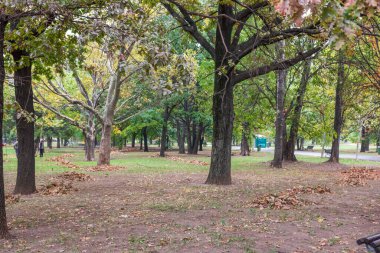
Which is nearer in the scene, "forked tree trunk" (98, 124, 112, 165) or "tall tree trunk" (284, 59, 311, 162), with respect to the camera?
"tall tree trunk" (284, 59, 311, 162)

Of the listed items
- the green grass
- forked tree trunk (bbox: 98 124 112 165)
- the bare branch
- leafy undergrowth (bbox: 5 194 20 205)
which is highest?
the bare branch

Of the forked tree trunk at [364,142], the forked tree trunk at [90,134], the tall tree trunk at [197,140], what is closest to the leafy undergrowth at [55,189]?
the forked tree trunk at [90,134]

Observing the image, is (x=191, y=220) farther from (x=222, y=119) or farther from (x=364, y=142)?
(x=364, y=142)

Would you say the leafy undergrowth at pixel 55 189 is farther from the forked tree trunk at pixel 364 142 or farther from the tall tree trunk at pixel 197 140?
the forked tree trunk at pixel 364 142

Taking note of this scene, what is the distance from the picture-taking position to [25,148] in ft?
34.7

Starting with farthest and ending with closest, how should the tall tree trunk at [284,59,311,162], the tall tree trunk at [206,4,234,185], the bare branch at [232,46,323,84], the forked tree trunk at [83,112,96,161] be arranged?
1. the forked tree trunk at [83,112,96,161]
2. the tall tree trunk at [284,59,311,162]
3. the tall tree trunk at [206,4,234,185]
4. the bare branch at [232,46,323,84]

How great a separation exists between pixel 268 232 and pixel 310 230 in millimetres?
795

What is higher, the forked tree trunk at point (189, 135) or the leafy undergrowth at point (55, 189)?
the forked tree trunk at point (189, 135)

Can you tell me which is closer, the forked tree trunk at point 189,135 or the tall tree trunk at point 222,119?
the tall tree trunk at point 222,119

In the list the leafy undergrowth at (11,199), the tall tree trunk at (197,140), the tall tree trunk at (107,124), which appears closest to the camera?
the leafy undergrowth at (11,199)

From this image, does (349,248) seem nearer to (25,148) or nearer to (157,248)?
(157,248)

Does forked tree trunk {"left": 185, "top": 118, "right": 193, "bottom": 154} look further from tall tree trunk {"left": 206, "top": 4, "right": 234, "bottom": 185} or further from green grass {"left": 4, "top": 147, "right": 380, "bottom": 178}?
tall tree trunk {"left": 206, "top": 4, "right": 234, "bottom": 185}

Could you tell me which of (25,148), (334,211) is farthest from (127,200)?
(334,211)

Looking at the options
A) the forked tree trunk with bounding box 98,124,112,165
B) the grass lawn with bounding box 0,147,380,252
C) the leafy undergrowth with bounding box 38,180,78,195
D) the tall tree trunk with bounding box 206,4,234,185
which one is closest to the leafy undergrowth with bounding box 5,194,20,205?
the grass lawn with bounding box 0,147,380,252
